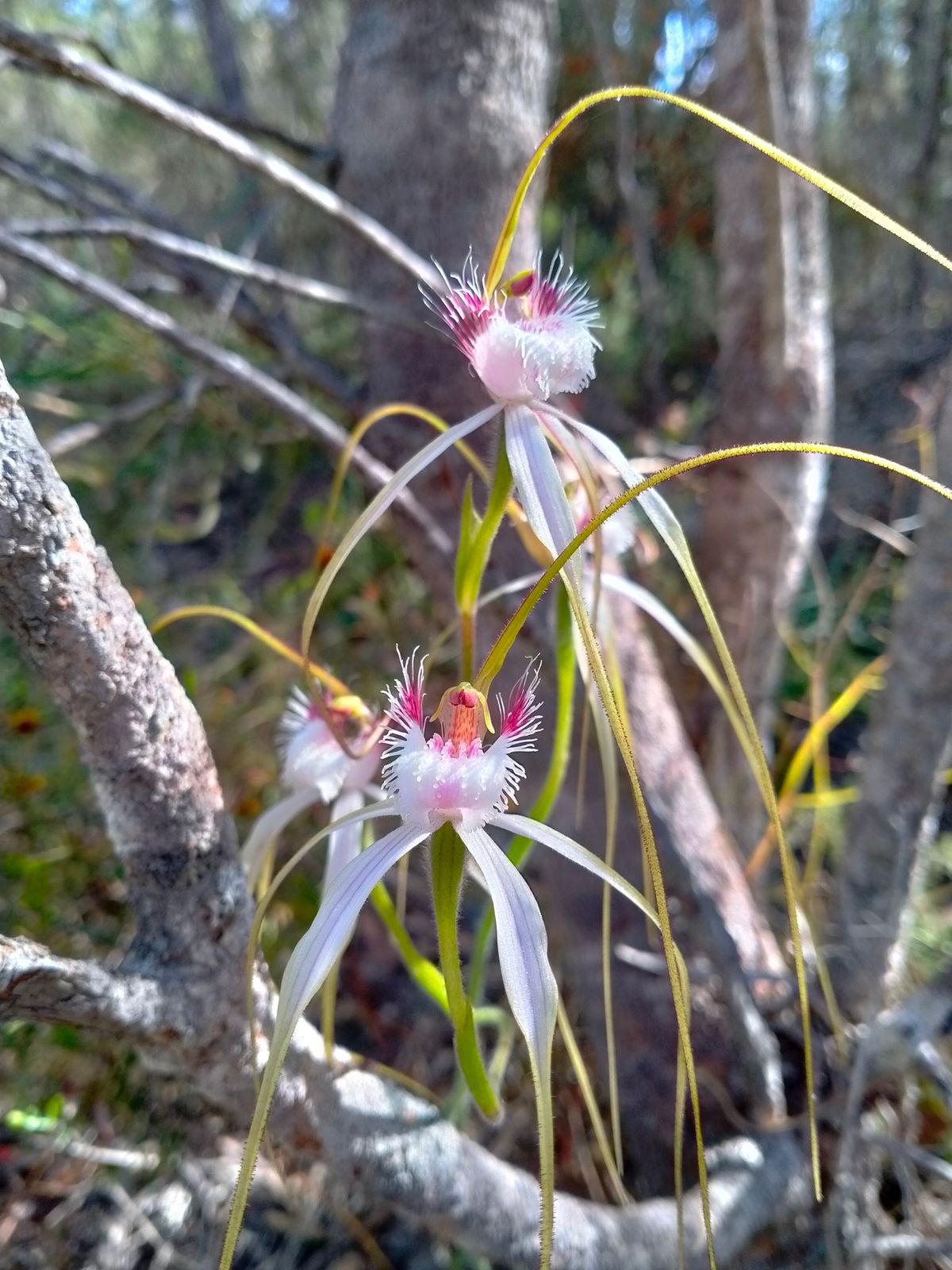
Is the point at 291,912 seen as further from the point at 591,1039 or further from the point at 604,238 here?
the point at 604,238

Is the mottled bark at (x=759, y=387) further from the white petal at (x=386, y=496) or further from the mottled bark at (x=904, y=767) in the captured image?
the white petal at (x=386, y=496)

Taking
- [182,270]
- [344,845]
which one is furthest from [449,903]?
[182,270]

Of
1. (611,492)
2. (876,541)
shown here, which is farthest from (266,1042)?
(876,541)

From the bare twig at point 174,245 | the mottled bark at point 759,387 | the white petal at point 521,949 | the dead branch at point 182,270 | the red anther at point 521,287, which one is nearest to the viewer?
the white petal at point 521,949

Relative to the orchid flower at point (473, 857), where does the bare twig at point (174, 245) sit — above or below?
above

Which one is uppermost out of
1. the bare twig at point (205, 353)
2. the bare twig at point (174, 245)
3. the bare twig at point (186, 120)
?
the bare twig at point (186, 120)

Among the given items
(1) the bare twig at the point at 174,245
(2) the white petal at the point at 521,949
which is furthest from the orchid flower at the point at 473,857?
(1) the bare twig at the point at 174,245

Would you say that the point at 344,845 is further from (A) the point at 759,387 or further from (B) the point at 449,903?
(A) the point at 759,387

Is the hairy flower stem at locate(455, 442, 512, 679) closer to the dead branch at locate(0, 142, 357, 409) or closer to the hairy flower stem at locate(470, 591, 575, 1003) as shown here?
the hairy flower stem at locate(470, 591, 575, 1003)
